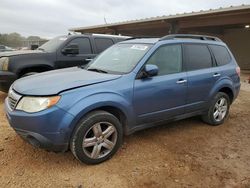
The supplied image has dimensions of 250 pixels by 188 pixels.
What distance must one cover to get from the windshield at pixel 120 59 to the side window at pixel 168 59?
0.19 metres

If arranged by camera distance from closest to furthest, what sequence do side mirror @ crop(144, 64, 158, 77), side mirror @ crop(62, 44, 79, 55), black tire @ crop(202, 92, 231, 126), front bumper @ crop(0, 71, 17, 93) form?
side mirror @ crop(144, 64, 158, 77) < black tire @ crop(202, 92, 231, 126) < front bumper @ crop(0, 71, 17, 93) < side mirror @ crop(62, 44, 79, 55)

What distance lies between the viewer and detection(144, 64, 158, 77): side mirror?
3.97m

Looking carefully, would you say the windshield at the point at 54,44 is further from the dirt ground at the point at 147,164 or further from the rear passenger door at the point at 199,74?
the rear passenger door at the point at 199,74

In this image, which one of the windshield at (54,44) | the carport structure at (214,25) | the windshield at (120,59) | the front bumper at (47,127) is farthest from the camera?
the carport structure at (214,25)

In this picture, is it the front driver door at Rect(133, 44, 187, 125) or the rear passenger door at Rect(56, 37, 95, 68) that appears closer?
the front driver door at Rect(133, 44, 187, 125)

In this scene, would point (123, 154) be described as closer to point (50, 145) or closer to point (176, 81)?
point (50, 145)

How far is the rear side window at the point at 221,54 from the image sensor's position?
5.37 metres

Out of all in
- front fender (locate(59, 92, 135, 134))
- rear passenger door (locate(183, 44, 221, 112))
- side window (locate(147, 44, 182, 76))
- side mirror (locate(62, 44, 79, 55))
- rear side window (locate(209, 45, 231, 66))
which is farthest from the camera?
side mirror (locate(62, 44, 79, 55))

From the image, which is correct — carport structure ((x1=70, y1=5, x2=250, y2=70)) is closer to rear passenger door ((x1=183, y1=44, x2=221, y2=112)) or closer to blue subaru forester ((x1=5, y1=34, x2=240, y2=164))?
rear passenger door ((x1=183, y1=44, x2=221, y2=112))

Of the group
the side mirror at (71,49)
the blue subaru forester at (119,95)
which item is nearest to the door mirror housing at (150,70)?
the blue subaru forester at (119,95)

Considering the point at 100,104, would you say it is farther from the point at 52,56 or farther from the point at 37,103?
the point at 52,56

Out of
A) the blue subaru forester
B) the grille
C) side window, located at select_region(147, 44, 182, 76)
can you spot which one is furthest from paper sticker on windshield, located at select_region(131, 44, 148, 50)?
the grille

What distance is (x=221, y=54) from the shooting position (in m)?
5.53

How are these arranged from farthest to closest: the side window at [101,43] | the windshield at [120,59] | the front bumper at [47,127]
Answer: the side window at [101,43] < the windshield at [120,59] < the front bumper at [47,127]
